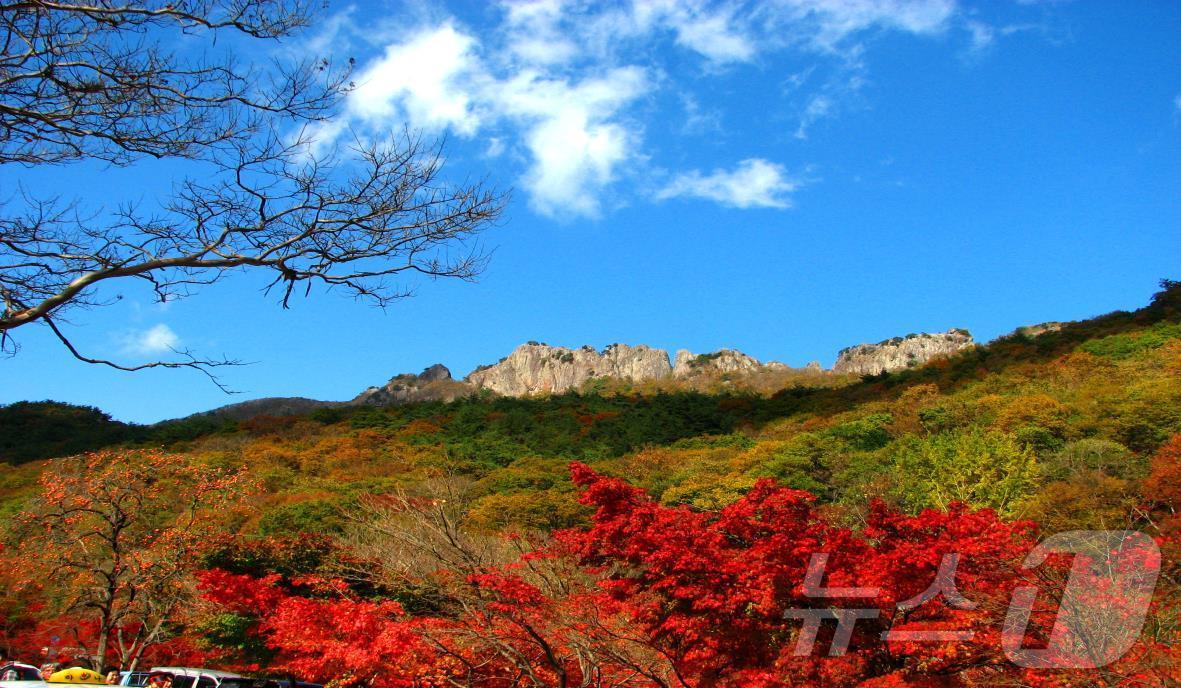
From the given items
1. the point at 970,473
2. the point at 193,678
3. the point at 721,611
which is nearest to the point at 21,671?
the point at 193,678

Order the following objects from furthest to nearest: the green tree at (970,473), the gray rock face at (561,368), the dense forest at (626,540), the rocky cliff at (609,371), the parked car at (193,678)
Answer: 1. the gray rock face at (561,368)
2. the rocky cliff at (609,371)
3. the green tree at (970,473)
4. the parked car at (193,678)
5. the dense forest at (626,540)

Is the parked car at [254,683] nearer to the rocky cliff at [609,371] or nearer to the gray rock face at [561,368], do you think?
the rocky cliff at [609,371]

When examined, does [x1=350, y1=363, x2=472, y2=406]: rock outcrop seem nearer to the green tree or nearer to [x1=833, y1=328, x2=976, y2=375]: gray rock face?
[x1=833, y1=328, x2=976, y2=375]: gray rock face

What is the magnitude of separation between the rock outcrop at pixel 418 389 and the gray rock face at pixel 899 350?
37351 mm

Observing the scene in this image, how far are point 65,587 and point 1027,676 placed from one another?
54.7 feet

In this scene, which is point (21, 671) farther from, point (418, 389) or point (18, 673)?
point (418, 389)

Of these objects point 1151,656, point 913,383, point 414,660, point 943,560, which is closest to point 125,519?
point 414,660

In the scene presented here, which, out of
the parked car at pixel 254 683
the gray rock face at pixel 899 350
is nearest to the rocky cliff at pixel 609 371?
the gray rock face at pixel 899 350

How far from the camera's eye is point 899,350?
260 feet

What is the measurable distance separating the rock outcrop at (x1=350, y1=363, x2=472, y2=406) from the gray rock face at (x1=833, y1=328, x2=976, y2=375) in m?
37.4

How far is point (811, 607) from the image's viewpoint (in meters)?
9.38

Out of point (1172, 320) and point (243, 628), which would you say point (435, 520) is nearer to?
point (243, 628)

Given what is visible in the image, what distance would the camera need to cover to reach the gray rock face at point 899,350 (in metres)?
77.6

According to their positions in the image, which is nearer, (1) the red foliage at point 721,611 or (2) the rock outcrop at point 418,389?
(1) the red foliage at point 721,611
